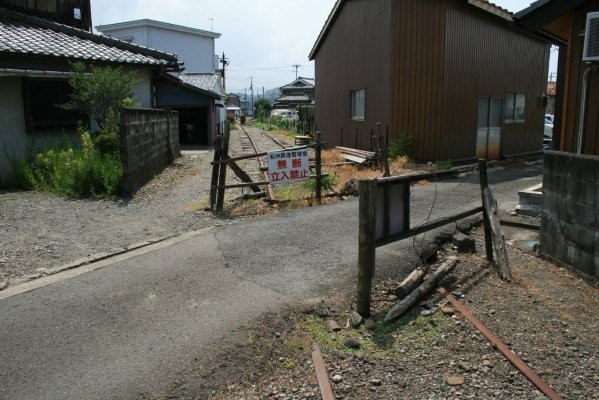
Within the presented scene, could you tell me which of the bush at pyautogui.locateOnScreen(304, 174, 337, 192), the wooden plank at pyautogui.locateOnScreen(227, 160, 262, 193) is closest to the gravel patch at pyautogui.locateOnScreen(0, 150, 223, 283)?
the wooden plank at pyautogui.locateOnScreen(227, 160, 262, 193)

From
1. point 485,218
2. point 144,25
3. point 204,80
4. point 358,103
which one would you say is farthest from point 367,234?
point 144,25

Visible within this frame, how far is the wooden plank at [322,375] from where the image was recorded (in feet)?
11.0

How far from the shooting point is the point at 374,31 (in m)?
15.6

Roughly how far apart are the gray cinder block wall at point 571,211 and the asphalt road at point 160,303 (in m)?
1.63

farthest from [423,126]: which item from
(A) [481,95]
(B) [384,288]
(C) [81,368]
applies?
(C) [81,368]

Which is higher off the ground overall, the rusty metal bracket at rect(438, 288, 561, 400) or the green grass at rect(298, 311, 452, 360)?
the rusty metal bracket at rect(438, 288, 561, 400)

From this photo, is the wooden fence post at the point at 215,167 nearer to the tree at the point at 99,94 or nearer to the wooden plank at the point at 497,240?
the tree at the point at 99,94

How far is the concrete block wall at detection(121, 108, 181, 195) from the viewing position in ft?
33.0

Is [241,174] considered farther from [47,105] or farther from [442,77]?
[442,77]

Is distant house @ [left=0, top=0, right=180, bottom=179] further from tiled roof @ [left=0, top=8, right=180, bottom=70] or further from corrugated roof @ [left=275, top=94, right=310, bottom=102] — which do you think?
corrugated roof @ [left=275, top=94, right=310, bottom=102]

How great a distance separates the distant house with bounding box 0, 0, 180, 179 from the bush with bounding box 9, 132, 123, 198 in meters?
0.86

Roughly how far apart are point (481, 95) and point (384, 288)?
1202 centimetres

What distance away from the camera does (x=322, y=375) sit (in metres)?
3.57

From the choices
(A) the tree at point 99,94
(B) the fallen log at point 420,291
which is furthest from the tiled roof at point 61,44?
(B) the fallen log at point 420,291
